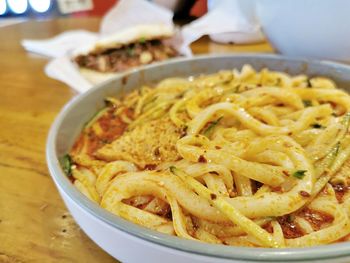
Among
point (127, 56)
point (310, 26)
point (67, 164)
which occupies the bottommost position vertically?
point (127, 56)

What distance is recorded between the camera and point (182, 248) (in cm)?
60

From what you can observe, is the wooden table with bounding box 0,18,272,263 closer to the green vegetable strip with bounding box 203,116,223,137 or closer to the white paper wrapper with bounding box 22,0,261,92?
the white paper wrapper with bounding box 22,0,261,92

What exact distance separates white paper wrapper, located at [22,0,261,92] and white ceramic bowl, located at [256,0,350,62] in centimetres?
35

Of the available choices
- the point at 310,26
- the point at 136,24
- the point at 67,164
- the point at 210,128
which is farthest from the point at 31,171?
the point at 136,24

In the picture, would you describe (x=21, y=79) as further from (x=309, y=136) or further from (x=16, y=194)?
(x=309, y=136)

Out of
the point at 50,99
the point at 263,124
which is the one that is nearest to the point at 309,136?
the point at 263,124

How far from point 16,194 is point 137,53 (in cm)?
120

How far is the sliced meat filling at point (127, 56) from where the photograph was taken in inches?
78.4

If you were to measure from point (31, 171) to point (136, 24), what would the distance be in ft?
4.53

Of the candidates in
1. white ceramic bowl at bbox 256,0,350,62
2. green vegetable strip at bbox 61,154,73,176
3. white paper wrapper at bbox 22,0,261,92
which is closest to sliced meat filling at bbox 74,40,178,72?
white paper wrapper at bbox 22,0,261,92

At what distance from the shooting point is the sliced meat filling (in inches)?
78.4

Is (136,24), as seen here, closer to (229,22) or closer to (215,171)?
(229,22)

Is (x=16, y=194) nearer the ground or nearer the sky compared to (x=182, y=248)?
nearer the ground

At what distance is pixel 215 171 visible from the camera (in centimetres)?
80
